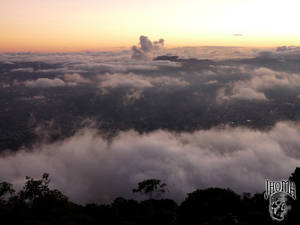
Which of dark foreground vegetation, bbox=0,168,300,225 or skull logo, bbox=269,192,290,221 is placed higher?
skull logo, bbox=269,192,290,221

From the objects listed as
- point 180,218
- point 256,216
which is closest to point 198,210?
point 180,218

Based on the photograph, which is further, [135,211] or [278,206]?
[135,211]

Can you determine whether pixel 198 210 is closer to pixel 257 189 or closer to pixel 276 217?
pixel 276 217

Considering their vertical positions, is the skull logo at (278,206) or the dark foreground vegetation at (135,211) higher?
the skull logo at (278,206)

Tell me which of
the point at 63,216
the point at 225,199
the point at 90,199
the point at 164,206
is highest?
the point at 63,216

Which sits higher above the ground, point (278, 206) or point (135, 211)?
point (278, 206)

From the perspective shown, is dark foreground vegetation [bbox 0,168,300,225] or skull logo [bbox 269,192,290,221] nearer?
skull logo [bbox 269,192,290,221]

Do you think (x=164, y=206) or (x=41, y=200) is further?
(x=164, y=206)

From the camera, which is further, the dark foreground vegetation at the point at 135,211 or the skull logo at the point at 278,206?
the dark foreground vegetation at the point at 135,211
